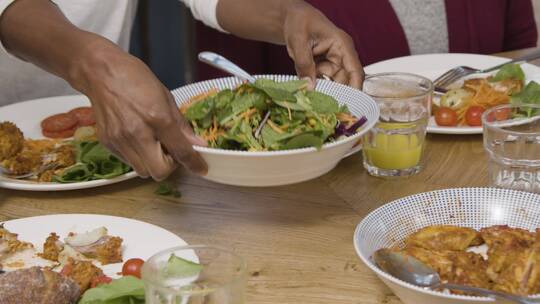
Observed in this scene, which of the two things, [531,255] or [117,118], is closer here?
[531,255]

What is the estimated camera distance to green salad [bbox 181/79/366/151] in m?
1.58

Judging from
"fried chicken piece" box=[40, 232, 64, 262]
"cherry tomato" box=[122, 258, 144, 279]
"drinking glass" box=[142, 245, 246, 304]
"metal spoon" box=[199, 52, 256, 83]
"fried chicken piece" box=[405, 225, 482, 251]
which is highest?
"metal spoon" box=[199, 52, 256, 83]

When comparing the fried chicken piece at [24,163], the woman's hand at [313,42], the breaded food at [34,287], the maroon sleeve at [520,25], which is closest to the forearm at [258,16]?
the woman's hand at [313,42]

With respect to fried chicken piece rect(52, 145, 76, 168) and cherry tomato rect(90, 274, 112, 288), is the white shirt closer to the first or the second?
fried chicken piece rect(52, 145, 76, 168)

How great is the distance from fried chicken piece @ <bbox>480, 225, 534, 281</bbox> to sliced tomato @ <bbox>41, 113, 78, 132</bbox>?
1.07 m

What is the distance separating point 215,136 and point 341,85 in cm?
36

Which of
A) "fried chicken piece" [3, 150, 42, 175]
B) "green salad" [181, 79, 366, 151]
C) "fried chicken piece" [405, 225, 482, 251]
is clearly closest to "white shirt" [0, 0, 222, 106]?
"fried chicken piece" [3, 150, 42, 175]

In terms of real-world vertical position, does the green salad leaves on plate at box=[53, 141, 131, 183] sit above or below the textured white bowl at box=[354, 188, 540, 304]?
above

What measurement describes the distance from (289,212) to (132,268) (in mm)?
388

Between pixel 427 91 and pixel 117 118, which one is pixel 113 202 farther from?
pixel 427 91

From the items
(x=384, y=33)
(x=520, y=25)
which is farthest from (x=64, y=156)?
(x=520, y=25)

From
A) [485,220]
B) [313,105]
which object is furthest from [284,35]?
[485,220]

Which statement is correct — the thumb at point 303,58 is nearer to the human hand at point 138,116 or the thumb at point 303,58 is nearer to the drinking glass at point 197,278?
the human hand at point 138,116

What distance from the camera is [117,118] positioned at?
1.52 meters
